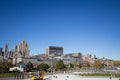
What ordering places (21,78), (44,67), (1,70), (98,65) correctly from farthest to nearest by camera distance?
(98,65), (44,67), (1,70), (21,78)

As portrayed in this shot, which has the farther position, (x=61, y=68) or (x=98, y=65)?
(x=98, y=65)

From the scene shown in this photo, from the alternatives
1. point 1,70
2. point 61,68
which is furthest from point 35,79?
point 61,68

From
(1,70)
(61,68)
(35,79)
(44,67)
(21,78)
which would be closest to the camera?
(35,79)

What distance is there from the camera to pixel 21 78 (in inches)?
2234

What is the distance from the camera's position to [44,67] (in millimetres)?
141625

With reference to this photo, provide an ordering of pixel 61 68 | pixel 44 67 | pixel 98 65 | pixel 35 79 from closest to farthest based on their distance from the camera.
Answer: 1. pixel 35 79
2. pixel 44 67
3. pixel 61 68
4. pixel 98 65

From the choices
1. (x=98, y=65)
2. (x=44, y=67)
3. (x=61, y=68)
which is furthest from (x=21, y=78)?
(x=98, y=65)

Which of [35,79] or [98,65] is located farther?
[98,65]

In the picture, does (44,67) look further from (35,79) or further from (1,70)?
(35,79)

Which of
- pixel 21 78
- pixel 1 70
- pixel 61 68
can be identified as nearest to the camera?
pixel 21 78

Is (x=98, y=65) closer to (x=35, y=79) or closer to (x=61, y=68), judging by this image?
(x=61, y=68)

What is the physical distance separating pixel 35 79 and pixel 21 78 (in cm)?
1480

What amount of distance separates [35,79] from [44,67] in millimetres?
99173

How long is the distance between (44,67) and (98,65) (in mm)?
62813
